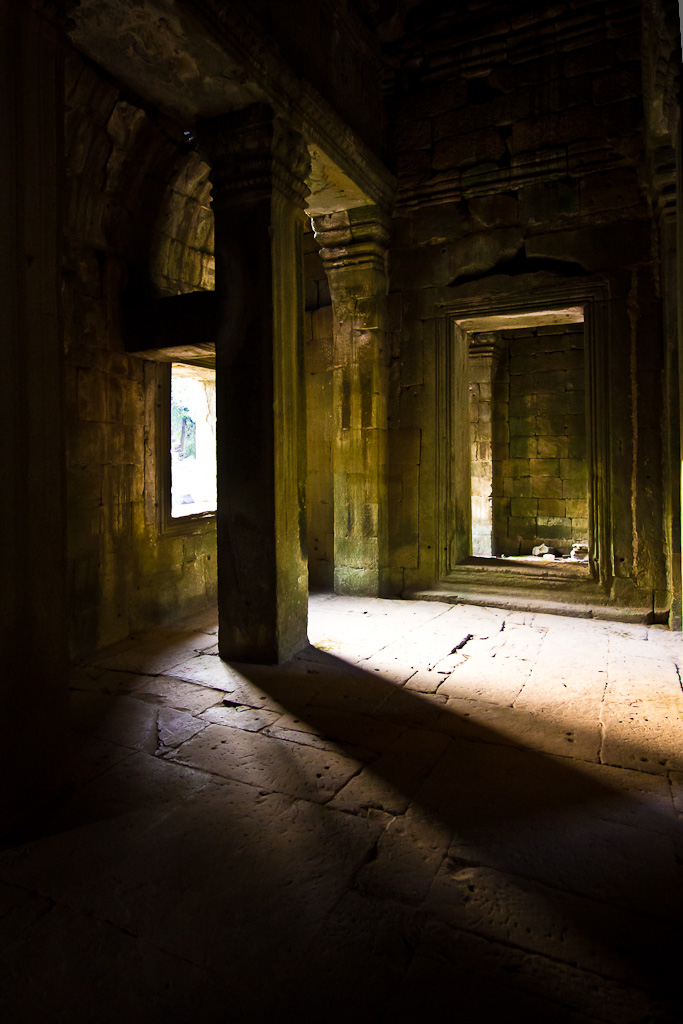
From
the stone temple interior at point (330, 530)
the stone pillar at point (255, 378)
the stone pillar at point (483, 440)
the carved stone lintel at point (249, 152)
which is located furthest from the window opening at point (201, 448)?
the stone pillar at point (483, 440)

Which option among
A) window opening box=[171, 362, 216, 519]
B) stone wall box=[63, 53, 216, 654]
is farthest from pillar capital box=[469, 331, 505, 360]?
stone wall box=[63, 53, 216, 654]

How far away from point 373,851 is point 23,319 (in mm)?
2301

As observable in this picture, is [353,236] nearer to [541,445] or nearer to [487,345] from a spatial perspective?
[487,345]

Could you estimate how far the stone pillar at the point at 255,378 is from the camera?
407 cm

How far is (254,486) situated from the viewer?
416cm

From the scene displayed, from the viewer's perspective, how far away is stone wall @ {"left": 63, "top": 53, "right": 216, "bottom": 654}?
14.5 feet

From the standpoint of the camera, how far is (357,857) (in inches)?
83.2

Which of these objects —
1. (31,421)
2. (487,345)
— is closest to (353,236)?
(31,421)

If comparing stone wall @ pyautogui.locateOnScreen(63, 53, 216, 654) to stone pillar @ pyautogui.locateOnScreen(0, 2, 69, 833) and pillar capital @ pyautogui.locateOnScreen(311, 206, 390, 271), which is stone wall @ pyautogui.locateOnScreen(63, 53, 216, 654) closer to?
pillar capital @ pyautogui.locateOnScreen(311, 206, 390, 271)

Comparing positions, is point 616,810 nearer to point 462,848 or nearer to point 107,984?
point 462,848

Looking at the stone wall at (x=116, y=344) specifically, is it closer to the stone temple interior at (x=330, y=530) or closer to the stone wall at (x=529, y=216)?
the stone temple interior at (x=330, y=530)

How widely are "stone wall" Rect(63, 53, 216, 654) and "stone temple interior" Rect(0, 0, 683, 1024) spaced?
32 mm

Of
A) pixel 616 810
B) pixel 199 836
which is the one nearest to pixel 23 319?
pixel 199 836

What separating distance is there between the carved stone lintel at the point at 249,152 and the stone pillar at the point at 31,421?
1800 millimetres
